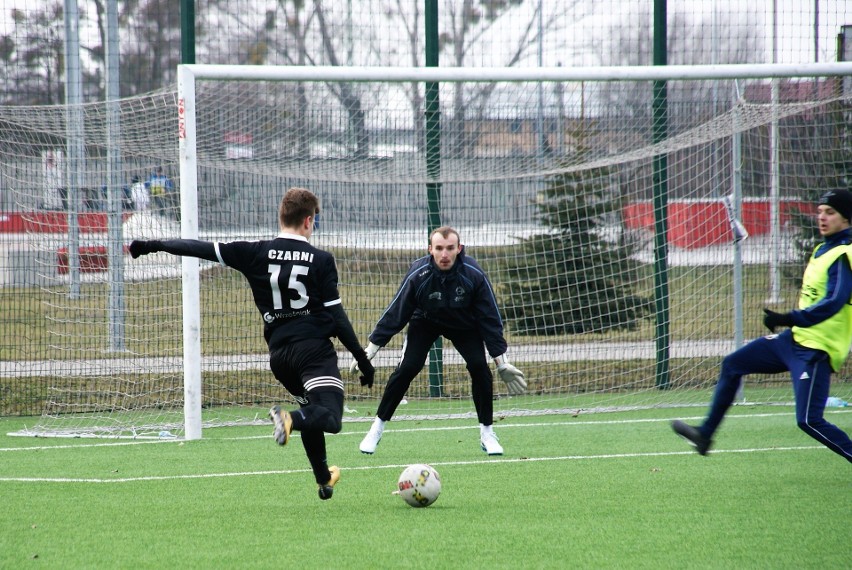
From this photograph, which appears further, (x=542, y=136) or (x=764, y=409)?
(x=542, y=136)

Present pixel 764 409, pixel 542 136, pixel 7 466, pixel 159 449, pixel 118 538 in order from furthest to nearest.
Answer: pixel 542 136 < pixel 764 409 < pixel 159 449 < pixel 7 466 < pixel 118 538

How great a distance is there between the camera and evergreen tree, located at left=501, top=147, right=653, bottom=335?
1136 cm

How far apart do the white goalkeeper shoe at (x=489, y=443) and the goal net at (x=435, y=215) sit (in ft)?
7.31

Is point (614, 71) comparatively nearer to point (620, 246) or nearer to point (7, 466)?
point (620, 246)

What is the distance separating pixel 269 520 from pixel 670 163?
24.8ft

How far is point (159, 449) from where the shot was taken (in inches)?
323

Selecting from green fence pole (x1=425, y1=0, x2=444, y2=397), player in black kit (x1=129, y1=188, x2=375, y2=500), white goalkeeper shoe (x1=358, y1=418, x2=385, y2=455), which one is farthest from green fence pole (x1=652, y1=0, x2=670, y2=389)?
player in black kit (x1=129, y1=188, x2=375, y2=500)

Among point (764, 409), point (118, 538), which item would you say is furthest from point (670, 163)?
point (118, 538)

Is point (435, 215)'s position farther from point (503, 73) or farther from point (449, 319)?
point (449, 319)

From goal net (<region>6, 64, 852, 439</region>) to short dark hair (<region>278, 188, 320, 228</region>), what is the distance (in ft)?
9.69

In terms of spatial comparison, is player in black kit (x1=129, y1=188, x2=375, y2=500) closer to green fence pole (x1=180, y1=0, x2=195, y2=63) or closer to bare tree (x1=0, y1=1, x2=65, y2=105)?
green fence pole (x1=180, y1=0, x2=195, y2=63)

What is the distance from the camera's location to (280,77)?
8680 millimetres

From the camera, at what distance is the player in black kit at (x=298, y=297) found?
557 centimetres

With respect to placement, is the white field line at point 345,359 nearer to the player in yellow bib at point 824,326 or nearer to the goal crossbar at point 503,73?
the goal crossbar at point 503,73
